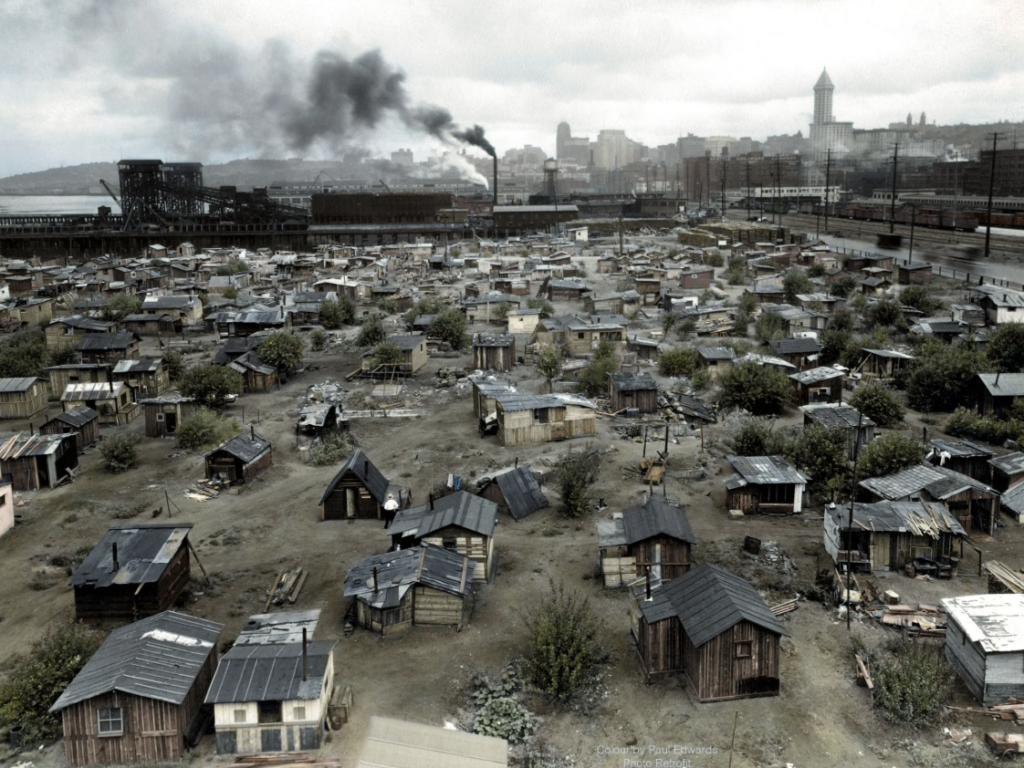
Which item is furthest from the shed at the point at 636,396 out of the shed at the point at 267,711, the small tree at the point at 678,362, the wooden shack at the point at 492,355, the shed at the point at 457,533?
the shed at the point at 267,711

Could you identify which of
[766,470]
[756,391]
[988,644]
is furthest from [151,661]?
[756,391]

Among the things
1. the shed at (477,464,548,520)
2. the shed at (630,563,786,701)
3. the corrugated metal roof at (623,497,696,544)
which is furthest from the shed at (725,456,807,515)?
the shed at (630,563,786,701)

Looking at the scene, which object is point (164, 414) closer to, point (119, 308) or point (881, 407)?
point (119, 308)

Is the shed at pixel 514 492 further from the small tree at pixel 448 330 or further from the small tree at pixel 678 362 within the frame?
the small tree at pixel 448 330

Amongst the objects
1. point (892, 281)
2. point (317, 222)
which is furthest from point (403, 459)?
point (317, 222)

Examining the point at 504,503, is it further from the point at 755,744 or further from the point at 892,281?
the point at 892,281
